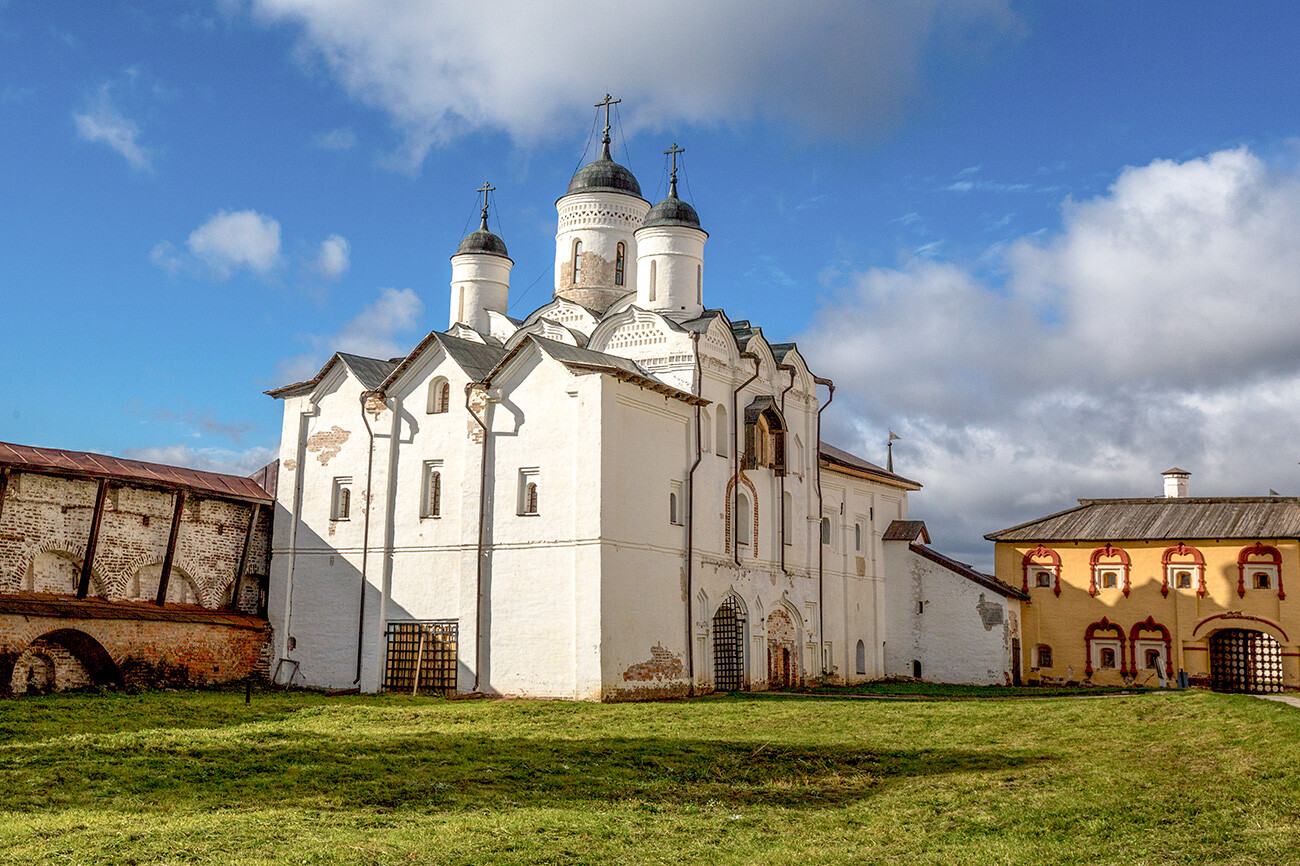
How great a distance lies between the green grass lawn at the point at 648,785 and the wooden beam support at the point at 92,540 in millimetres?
2623

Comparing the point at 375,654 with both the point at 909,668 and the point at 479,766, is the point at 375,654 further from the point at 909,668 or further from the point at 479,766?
the point at 909,668

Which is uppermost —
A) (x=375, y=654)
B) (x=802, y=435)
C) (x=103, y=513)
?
(x=802, y=435)

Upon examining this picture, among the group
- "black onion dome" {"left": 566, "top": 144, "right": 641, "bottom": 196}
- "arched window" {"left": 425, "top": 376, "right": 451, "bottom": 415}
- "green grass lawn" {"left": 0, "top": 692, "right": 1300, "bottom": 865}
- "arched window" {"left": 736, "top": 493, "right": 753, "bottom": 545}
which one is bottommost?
"green grass lawn" {"left": 0, "top": 692, "right": 1300, "bottom": 865}

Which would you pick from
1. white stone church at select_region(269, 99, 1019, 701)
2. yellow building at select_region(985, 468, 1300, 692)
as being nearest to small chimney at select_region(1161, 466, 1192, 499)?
yellow building at select_region(985, 468, 1300, 692)

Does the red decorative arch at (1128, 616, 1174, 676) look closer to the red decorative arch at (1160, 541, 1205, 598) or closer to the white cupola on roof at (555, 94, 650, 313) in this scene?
the red decorative arch at (1160, 541, 1205, 598)

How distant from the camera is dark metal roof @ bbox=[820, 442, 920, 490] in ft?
96.6

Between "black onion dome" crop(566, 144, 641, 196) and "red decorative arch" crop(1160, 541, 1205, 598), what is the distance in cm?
1541

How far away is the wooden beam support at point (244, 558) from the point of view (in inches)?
884

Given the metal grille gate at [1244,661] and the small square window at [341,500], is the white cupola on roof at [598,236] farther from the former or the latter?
the metal grille gate at [1244,661]

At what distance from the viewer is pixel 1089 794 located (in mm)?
10836

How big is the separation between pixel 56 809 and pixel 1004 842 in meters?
7.50

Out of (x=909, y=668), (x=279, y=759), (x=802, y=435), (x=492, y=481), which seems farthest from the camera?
(x=909, y=668)

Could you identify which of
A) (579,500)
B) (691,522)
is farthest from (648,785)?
(691,522)

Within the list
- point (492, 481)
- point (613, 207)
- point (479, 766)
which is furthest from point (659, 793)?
point (613, 207)
